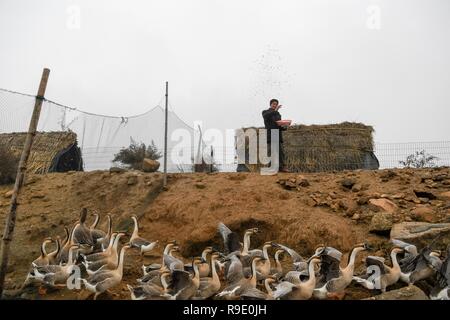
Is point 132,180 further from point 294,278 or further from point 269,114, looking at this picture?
point 294,278

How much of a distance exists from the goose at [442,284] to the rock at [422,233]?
1.47 meters

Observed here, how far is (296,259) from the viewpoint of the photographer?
31.3ft

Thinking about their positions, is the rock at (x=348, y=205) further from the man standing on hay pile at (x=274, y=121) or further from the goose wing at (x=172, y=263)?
the goose wing at (x=172, y=263)

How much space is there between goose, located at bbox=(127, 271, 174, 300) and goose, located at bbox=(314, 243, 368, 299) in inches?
99.6

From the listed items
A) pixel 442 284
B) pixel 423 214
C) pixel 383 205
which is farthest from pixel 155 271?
pixel 423 214

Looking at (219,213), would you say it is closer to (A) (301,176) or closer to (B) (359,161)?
(A) (301,176)

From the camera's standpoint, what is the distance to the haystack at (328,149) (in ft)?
52.9

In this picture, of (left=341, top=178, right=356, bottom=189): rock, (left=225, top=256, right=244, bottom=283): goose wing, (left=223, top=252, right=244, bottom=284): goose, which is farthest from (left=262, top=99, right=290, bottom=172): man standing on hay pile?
(left=225, top=256, right=244, bottom=283): goose wing

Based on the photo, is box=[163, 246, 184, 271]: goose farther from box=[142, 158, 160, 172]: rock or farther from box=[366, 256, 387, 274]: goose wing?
box=[142, 158, 160, 172]: rock

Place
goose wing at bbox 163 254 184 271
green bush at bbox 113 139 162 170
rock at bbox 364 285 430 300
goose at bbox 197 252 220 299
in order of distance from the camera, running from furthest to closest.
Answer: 1. green bush at bbox 113 139 162 170
2. goose wing at bbox 163 254 184 271
3. goose at bbox 197 252 220 299
4. rock at bbox 364 285 430 300

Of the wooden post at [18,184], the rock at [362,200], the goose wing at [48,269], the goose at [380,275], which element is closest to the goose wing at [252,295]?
the goose at [380,275]

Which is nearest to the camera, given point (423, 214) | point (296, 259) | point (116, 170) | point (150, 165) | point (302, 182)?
point (296, 259)

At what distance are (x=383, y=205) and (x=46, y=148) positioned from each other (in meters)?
10.5

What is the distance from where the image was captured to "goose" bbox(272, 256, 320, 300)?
759cm
